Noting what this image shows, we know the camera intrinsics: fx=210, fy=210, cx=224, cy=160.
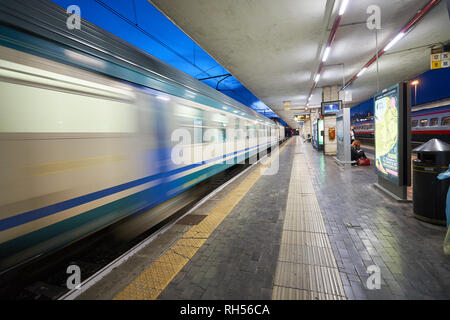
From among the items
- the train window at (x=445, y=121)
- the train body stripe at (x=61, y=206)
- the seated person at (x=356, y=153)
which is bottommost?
the train body stripe at (x=61, y=206)

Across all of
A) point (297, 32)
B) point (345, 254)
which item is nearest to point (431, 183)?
point (345, 254)

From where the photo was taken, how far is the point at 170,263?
7.93 feet

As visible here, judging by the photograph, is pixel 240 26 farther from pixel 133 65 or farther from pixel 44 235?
pixel 44 235

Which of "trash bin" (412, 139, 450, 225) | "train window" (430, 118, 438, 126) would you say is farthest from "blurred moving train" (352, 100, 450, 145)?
"trash bin" (412, 139, 450, 225)

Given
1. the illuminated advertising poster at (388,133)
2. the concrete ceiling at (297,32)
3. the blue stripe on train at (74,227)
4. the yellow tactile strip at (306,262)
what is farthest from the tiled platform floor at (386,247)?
the concrete ceiling at (297,32)

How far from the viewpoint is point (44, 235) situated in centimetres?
198

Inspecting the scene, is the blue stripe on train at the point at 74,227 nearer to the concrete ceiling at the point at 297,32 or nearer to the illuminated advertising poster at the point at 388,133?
the concrete ceiling at the point at 297,32

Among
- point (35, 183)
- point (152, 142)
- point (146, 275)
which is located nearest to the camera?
point (35, 183)

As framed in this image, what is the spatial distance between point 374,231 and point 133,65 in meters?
4.22

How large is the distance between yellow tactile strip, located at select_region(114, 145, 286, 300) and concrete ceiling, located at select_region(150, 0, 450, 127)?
4.59 metres

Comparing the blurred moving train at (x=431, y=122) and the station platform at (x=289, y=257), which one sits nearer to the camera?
the station platform at (x=289, y=257)

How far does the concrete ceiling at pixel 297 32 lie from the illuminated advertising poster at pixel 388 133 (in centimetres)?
227

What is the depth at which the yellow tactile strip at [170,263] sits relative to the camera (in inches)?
77.9
